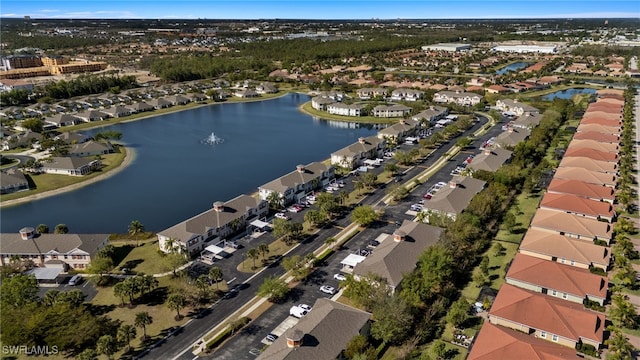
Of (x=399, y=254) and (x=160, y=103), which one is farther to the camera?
(x=160, y=103)

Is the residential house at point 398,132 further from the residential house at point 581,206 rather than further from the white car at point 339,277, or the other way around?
the white car at point 339,277

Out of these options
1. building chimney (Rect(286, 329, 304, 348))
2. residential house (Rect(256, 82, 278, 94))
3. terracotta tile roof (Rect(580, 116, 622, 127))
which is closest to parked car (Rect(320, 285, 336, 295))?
building chimney (Rect(286, 329, 304, 348))

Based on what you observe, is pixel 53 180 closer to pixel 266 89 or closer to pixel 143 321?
pixel 143 321

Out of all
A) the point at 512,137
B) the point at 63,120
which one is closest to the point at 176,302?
the point at 512,137

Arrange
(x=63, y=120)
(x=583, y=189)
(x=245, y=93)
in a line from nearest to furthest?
(x=583, y=189), (x=63, y=120), (x=245, y=93)

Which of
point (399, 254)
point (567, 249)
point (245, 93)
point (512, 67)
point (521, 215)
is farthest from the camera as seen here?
point (512, 67)

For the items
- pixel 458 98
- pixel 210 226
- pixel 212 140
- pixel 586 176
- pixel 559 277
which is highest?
pixel 458 98

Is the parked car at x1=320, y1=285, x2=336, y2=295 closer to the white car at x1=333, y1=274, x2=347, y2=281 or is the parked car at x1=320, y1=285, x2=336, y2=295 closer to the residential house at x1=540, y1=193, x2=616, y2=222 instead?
the white car at x1=333, y1=274, x2=347, y2=281

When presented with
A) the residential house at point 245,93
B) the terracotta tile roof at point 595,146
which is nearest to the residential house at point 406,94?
the residential house at point 245,93
